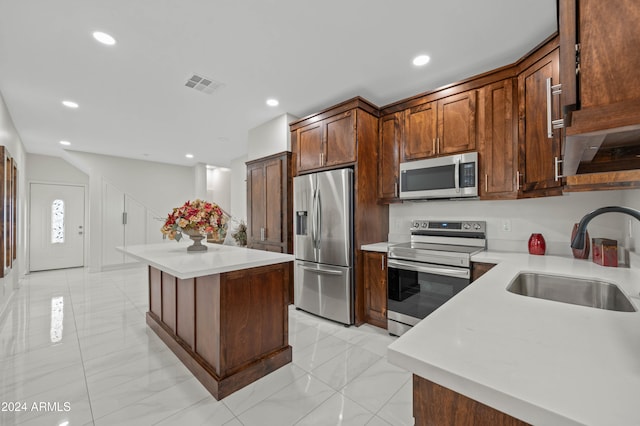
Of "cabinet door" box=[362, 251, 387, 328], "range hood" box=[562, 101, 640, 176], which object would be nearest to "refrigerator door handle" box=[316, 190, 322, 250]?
"cabinet door" box=[362, 251, 387, 328]

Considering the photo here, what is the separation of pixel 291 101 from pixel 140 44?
1602 mm

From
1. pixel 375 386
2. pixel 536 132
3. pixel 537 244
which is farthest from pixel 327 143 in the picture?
pixel 375 386

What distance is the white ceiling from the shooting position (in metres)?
1.93

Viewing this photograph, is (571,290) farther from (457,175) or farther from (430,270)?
(457,175)

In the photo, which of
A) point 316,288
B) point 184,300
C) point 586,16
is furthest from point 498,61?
point 184,300

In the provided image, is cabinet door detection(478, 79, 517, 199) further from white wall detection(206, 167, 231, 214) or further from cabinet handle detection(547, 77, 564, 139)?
white wall detection(206, 167, 231, 214)

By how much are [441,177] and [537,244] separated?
991mm

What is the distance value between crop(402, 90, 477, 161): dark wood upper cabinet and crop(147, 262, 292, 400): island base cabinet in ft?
6.17

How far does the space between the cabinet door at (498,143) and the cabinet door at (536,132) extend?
8cm

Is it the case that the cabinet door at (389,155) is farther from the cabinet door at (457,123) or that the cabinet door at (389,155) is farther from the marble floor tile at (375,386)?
the marble floor tile at (375,386)

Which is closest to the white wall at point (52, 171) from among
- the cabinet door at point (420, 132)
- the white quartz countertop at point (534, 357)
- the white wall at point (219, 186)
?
the white wall at point (219, 186)

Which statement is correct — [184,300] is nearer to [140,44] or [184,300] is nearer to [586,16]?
[140,44]

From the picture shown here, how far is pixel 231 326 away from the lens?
192 centimetres

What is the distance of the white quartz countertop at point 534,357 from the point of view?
471 millimetres
